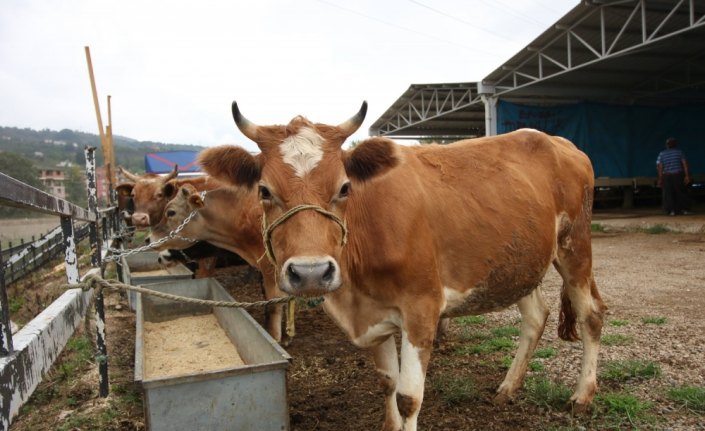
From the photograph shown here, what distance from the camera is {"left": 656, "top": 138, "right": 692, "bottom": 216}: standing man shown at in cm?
1248

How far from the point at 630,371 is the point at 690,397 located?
1.89ft

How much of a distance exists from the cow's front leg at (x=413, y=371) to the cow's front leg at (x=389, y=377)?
44 centimetres

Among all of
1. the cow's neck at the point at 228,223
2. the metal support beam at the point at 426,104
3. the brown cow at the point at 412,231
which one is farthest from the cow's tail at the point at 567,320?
the metal support beam at the point at 426,104

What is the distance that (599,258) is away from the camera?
9281 millimetres

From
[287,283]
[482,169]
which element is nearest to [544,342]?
[482,169]

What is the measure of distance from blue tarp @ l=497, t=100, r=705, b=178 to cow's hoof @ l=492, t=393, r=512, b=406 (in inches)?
466

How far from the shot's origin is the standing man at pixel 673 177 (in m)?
12.5

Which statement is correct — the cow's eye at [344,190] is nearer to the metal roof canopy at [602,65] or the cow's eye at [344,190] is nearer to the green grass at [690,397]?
the green grass at [690,397]

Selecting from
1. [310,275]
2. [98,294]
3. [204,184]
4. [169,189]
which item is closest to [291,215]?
[310,275]

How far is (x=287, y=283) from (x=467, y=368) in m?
2.87

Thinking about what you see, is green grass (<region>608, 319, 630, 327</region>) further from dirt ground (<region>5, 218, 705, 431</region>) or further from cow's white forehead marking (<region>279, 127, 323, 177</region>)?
cow's white forehead marking (<region>279, 127, 323, 177</region>)

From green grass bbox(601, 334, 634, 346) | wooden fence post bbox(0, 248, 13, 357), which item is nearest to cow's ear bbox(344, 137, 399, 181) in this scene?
wooden fence post bbox(0, 248, 13, 357)

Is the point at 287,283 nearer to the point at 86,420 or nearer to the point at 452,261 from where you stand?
the point at 452,261

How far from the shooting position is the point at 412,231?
3.07m
